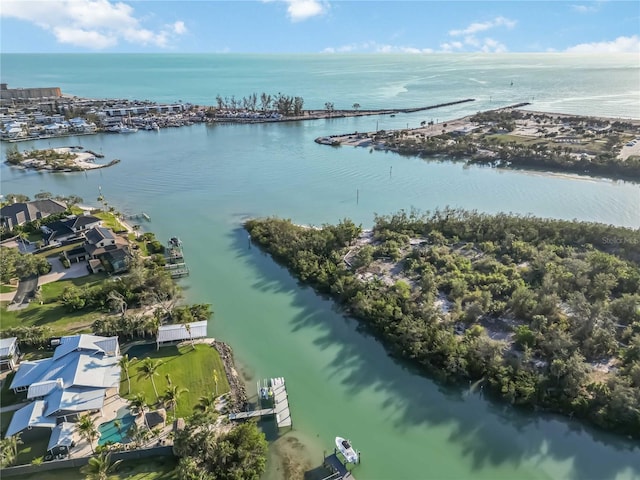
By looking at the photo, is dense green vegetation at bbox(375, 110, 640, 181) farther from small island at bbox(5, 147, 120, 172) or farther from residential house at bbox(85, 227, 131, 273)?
residential house at bbox(85, 227, 131, 273)

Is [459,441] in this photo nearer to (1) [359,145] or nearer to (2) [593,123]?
(1) [359,145]

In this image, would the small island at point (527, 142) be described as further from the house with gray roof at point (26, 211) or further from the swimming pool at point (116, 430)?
the swimming pool at point (116, 430)

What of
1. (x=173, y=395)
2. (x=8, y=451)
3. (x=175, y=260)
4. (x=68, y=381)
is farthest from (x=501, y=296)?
(x=8, y=451)

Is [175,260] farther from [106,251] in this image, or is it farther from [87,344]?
[87,344]

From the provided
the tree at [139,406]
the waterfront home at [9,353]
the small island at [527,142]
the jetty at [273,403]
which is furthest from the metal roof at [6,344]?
the small island at [527,142]

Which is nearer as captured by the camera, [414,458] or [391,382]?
[414,458]

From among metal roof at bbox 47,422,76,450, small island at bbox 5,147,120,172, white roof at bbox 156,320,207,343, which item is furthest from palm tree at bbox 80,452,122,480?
small island at bbox 5,147,120,172

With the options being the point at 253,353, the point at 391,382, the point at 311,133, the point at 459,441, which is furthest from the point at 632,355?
the point at 311,133
